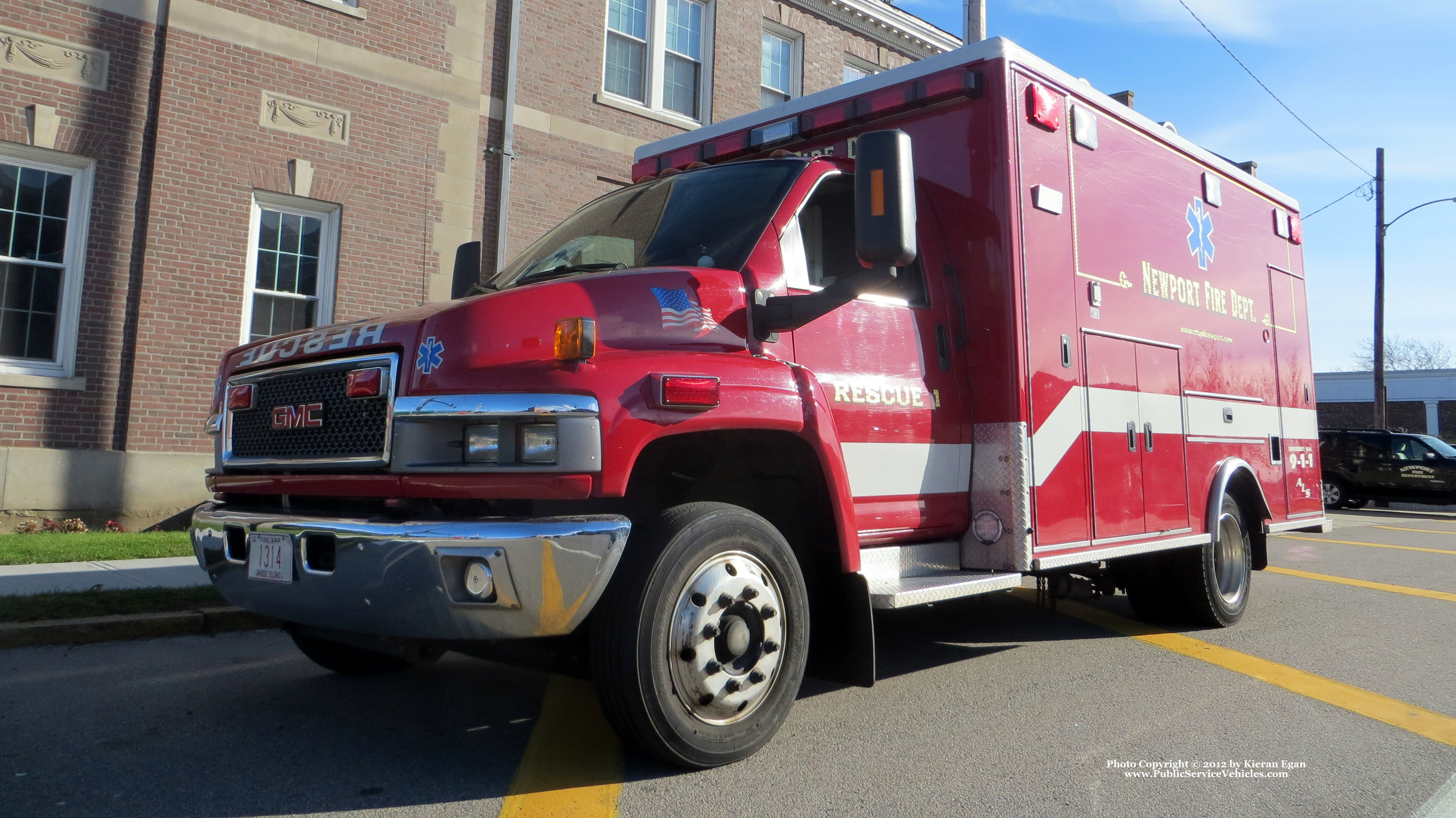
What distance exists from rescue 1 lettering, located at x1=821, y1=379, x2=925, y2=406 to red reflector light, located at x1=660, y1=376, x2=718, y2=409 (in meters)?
0.75

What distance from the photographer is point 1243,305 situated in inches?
268

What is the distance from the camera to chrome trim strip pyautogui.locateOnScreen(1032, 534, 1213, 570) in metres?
4.73

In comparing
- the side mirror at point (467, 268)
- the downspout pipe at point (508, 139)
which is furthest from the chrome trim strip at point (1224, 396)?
the downspout pipe at point (508, 139)

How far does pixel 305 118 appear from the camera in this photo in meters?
10.6

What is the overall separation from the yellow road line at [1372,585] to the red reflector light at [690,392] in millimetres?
7539

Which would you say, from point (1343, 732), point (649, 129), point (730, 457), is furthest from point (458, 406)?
point (649, 129)

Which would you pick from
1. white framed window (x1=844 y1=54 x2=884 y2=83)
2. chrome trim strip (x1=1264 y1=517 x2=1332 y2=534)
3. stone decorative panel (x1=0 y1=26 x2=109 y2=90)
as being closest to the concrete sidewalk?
stone decorative panel (x1=0 y1=26 x2=109 y2=90)

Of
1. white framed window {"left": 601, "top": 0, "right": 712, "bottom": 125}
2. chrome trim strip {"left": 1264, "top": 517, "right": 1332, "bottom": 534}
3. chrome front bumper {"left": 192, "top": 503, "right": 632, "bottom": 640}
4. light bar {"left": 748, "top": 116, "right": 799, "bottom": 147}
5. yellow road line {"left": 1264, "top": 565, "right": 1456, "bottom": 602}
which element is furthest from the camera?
white framed window {"left": 601, "top": 0, "right": 712, "bottom": 125}

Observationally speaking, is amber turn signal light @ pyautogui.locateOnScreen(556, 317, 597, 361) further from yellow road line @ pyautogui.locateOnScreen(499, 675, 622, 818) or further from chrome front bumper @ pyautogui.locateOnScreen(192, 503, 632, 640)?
yellow road line @ pyautogui.locateOnScreen(499, 675, 622, 818)

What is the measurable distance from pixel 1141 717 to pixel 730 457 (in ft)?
7.06

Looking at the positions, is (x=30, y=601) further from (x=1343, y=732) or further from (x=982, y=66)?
(x=1343, y=732)

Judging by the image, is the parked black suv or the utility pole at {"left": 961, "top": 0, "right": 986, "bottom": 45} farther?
the parked black suv

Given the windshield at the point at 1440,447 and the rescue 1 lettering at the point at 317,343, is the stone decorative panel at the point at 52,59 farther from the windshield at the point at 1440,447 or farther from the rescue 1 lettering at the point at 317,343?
the windshield at the point at 1440,447

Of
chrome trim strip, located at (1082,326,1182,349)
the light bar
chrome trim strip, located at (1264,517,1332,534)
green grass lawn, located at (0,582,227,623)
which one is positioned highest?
the light bar
